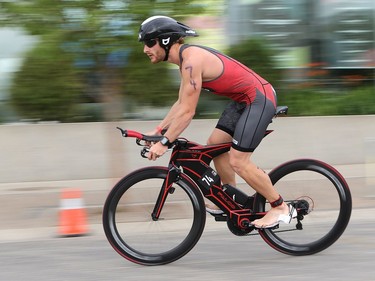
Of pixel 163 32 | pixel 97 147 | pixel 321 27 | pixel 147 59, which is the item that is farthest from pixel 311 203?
pixel 321 27

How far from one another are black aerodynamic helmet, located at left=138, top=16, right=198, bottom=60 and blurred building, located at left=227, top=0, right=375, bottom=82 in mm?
6807

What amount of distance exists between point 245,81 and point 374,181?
12.8 ft

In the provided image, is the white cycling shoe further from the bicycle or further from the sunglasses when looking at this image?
the sunglasses

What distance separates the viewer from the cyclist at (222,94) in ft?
17.3

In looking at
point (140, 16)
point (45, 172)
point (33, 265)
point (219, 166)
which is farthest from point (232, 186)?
point (45, 172)

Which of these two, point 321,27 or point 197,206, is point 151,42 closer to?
point 197,206

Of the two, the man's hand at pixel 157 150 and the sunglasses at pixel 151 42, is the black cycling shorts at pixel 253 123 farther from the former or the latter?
the sunglasses at pixel 151 42

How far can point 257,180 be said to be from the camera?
Result: 18.2 feet

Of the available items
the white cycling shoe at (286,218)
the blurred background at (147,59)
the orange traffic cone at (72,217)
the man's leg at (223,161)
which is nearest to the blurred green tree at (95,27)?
the blurred background at (147,59)

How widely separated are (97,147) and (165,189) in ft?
17.3

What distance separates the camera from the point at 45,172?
10.5 m

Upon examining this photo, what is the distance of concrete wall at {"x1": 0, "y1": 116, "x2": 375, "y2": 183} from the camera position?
10.5 metres

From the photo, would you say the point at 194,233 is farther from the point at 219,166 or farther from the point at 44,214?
the point at 44,214

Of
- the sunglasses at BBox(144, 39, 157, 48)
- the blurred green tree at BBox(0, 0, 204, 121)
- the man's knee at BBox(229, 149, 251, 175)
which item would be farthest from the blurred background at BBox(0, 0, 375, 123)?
the man's knee at BBox(229, 149, 251, 175)
